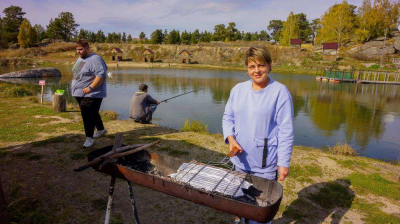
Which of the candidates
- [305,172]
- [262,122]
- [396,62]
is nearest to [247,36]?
[396,62]

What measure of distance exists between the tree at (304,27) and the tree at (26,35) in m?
84.7

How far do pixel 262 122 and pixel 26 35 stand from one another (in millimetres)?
83133

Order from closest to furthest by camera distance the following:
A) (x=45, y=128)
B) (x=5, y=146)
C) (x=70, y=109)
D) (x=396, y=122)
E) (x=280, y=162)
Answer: (x=280, y=162), (x=5, y=146), (x=45, y=128), (x=70, y=109), (x=396, y=122)

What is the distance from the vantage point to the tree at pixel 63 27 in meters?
81.6

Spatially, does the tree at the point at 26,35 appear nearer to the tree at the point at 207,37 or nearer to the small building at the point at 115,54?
the small building at the point at 115,54

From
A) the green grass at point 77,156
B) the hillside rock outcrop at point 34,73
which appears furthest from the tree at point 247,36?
the green grass at point 77,156

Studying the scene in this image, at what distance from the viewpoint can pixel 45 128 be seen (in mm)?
7535

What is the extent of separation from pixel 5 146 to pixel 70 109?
197 inches

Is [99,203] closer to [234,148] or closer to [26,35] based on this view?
[234,148]

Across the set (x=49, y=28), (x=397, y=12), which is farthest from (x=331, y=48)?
(x=49, y=28)

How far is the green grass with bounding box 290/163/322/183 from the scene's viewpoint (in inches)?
203

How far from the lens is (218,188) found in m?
2.31

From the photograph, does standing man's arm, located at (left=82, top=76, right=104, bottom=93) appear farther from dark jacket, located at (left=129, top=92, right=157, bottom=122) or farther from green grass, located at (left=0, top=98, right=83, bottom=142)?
dark jacket, located at (left=129, top=92, right=157, bottom=122)

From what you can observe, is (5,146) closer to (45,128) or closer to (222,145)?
(45,128)
